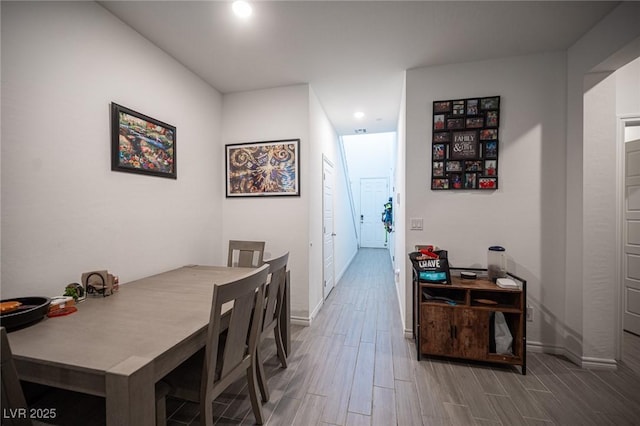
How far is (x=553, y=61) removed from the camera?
2.23 m

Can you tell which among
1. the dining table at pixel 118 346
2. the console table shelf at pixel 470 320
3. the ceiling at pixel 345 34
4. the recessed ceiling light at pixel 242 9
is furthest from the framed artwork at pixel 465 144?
the dining table at pixel 118 346

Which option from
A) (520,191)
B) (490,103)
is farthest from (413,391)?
(490,103)

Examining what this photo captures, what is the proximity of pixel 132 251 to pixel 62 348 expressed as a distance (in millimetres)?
1137

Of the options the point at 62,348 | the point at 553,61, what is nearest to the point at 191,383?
the point at 62,348

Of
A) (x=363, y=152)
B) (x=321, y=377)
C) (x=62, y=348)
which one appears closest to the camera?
(x=62, y=348)

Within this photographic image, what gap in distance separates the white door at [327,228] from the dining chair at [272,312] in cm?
154

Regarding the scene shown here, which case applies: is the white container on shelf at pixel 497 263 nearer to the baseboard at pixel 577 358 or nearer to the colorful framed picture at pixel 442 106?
the baseboard at pixel 577 358

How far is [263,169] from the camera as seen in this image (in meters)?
2.94

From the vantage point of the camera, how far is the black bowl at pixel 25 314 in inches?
41.2

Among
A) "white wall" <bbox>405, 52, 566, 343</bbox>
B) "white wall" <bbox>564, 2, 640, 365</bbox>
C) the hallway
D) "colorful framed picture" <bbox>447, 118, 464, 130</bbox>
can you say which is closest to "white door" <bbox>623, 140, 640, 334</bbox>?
the hallway

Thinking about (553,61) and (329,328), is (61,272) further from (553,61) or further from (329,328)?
(553,61)

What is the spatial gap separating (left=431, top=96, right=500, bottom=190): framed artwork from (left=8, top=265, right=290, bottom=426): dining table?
2.37 meters

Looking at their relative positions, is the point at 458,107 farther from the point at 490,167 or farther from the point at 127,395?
the point at 127,395

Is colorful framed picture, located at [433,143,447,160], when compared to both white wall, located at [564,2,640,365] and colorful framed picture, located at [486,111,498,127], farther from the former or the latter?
white wall, located at [564,2,640,365]
